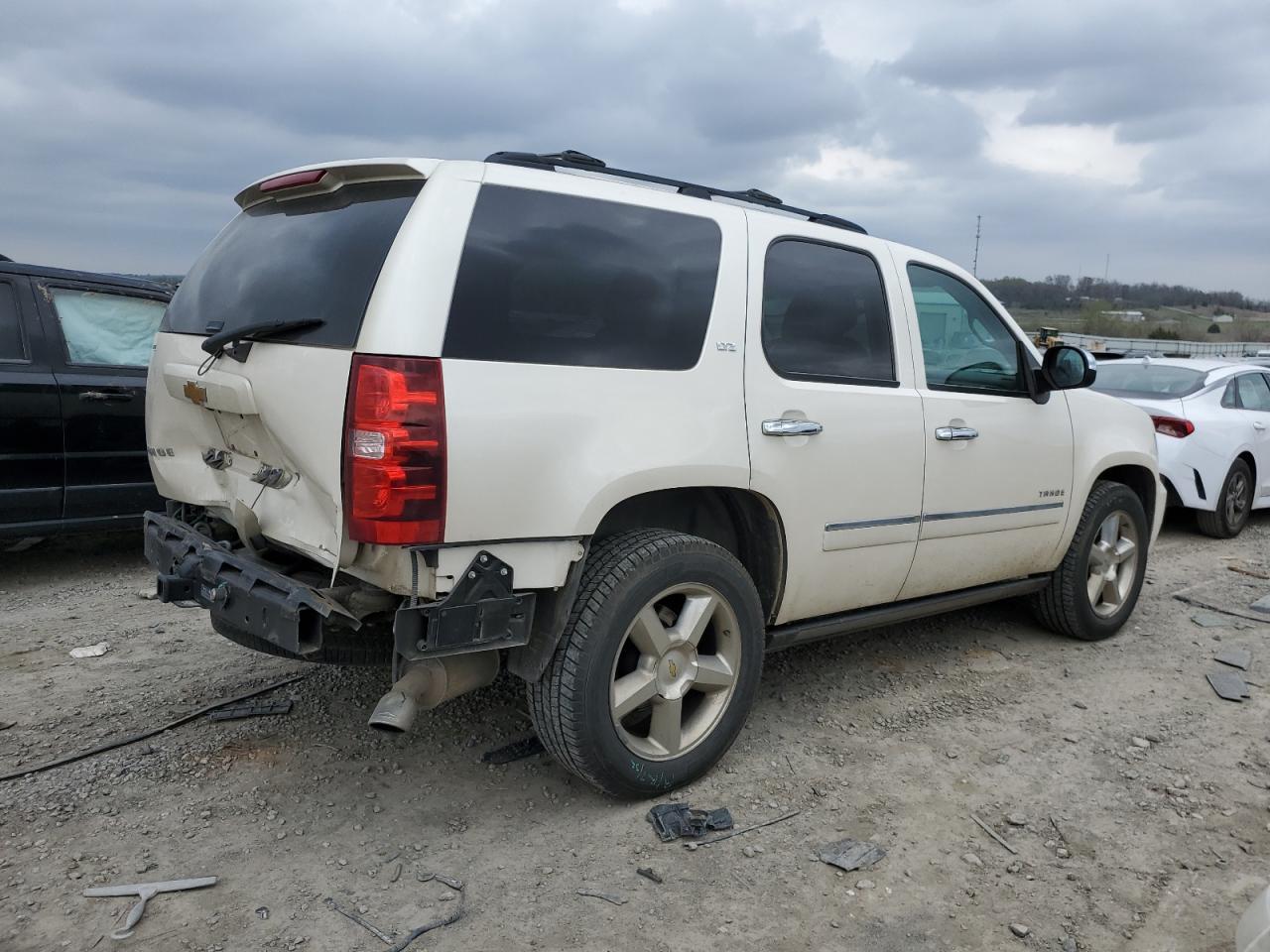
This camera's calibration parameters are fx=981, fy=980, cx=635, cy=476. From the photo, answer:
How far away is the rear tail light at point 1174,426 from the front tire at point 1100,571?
3259mm

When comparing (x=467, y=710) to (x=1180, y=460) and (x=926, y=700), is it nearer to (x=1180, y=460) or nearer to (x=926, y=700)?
(x=926, y=700)

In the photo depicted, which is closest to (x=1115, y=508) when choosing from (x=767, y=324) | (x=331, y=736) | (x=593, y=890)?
(x=767, y=324)

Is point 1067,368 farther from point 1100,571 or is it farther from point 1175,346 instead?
point 1175,346

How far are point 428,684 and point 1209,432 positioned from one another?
24.7 feet

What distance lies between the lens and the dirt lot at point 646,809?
104 inches

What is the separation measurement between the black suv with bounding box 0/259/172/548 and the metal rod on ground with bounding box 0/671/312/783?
2329 mm

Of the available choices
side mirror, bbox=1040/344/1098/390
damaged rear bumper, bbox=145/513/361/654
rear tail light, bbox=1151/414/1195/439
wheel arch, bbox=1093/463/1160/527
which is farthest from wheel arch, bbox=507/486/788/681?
rear tail light, bbox=1151/414/1195/439

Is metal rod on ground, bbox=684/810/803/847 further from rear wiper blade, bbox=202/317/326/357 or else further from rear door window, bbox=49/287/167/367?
rear door window, bbox=49/287/167/367

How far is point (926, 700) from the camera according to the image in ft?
14.1

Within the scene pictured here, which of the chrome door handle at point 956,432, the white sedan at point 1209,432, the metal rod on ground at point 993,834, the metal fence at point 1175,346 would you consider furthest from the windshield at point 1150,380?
the metal fence at point 1175,346

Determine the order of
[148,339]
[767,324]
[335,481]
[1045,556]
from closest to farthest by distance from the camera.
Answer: [335,481] → [767,324] → [1045,556] → [148,339]

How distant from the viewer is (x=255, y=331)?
2896 mm

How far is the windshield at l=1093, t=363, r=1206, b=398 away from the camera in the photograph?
27.9 feet

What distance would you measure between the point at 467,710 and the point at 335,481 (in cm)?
159
